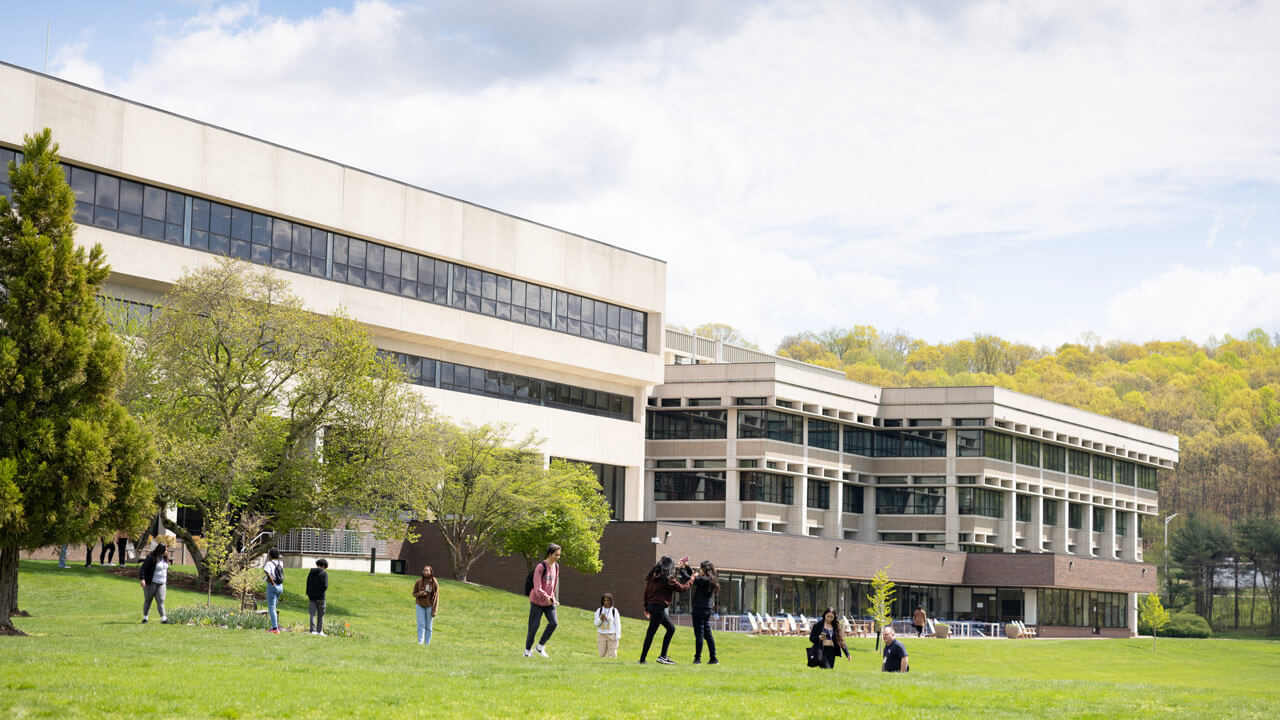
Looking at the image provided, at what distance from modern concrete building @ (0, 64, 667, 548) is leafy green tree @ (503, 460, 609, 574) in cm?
822

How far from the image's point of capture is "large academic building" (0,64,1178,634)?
49719 millimetres

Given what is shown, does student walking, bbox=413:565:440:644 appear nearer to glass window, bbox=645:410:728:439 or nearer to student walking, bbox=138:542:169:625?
student walking, bbox=138:542:169:625

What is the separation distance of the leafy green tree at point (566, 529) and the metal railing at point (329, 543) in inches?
229

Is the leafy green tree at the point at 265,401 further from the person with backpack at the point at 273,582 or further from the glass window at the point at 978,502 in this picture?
the glass window at the point at 978,502

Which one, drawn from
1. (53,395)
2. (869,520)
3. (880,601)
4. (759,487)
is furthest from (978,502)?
(53,395)

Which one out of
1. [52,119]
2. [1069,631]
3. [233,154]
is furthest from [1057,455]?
[52,119]

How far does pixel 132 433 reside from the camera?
23.8 m

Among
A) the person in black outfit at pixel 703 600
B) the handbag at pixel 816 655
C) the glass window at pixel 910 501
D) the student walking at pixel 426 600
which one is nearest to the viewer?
the person in black outfit at pixel 703 600

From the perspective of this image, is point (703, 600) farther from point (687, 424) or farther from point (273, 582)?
point (687, 424)

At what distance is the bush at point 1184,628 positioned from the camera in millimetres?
98988

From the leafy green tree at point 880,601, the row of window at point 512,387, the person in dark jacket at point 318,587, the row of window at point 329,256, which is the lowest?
the leafy green tree at point 880,601

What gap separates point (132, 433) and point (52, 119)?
87.0 feet

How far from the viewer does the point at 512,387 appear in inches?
2516

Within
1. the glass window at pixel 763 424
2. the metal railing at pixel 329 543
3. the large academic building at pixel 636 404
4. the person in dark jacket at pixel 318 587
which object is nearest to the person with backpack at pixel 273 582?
the person in dark jacket at pixel 318 587
